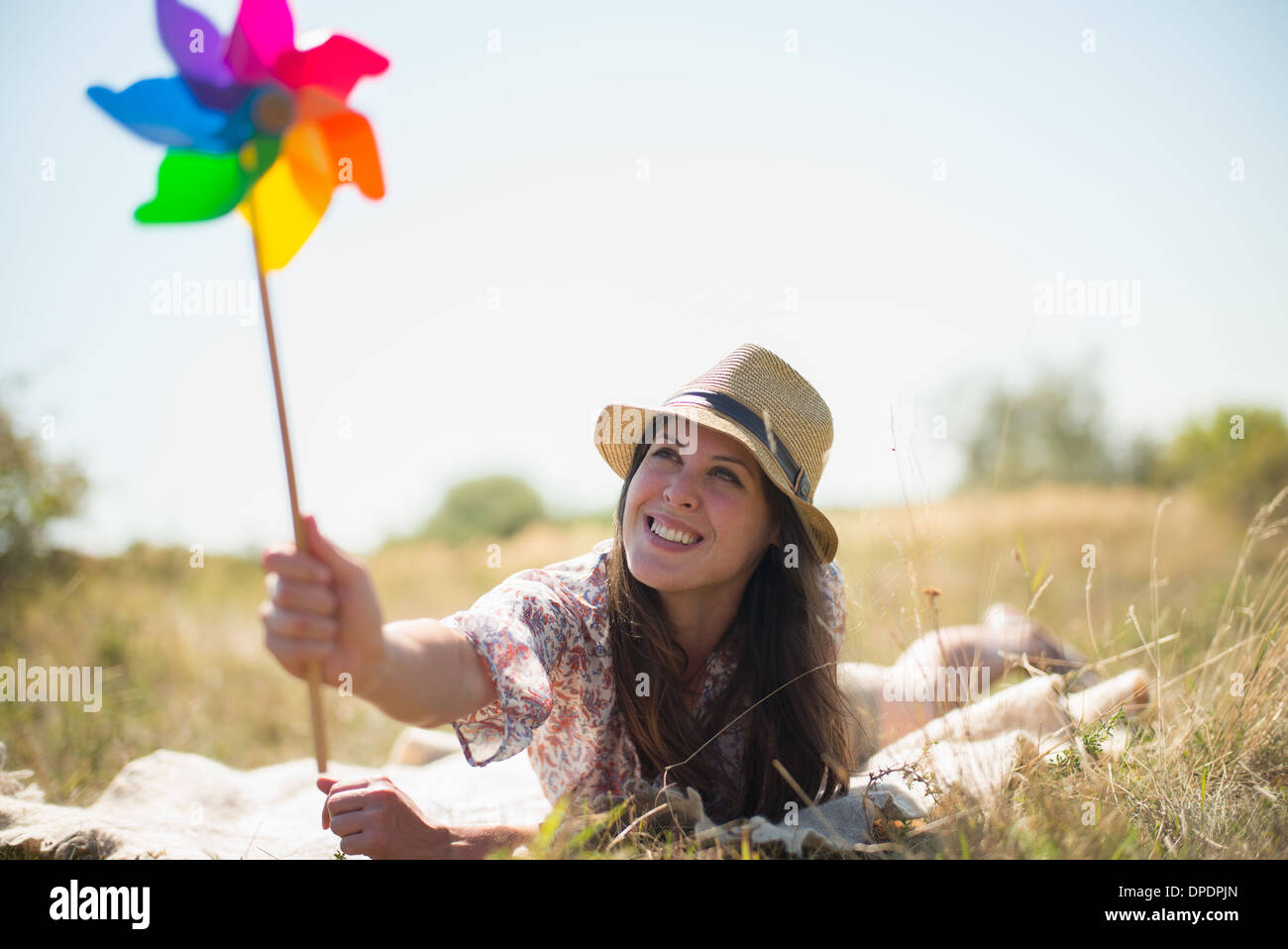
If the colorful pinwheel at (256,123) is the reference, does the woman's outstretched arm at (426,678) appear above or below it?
below

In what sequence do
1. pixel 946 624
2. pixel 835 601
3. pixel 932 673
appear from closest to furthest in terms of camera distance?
pixel 835 601, pixel 932 673, pixel 946 624

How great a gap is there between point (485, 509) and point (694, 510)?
68.8 ft

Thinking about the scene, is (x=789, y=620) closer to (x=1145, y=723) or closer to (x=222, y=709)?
(x=1145, y=723)

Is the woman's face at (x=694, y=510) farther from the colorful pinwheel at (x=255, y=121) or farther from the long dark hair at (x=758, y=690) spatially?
the colorful pinwheel at (x=255, y=121)

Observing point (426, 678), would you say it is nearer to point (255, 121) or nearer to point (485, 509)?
point (255, 121)

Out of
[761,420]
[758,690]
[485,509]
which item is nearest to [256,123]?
[761,420]

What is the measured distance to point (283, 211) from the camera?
203cm

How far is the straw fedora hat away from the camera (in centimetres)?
287

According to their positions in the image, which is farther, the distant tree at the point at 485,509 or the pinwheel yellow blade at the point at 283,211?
the distant tree at the point at 485,509

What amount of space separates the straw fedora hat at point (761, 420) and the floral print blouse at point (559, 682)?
16.7 inches

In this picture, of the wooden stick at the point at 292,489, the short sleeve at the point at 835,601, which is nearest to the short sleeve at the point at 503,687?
the wooden stick at the point at 292,489

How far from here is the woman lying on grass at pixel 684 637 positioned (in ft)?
7.95
